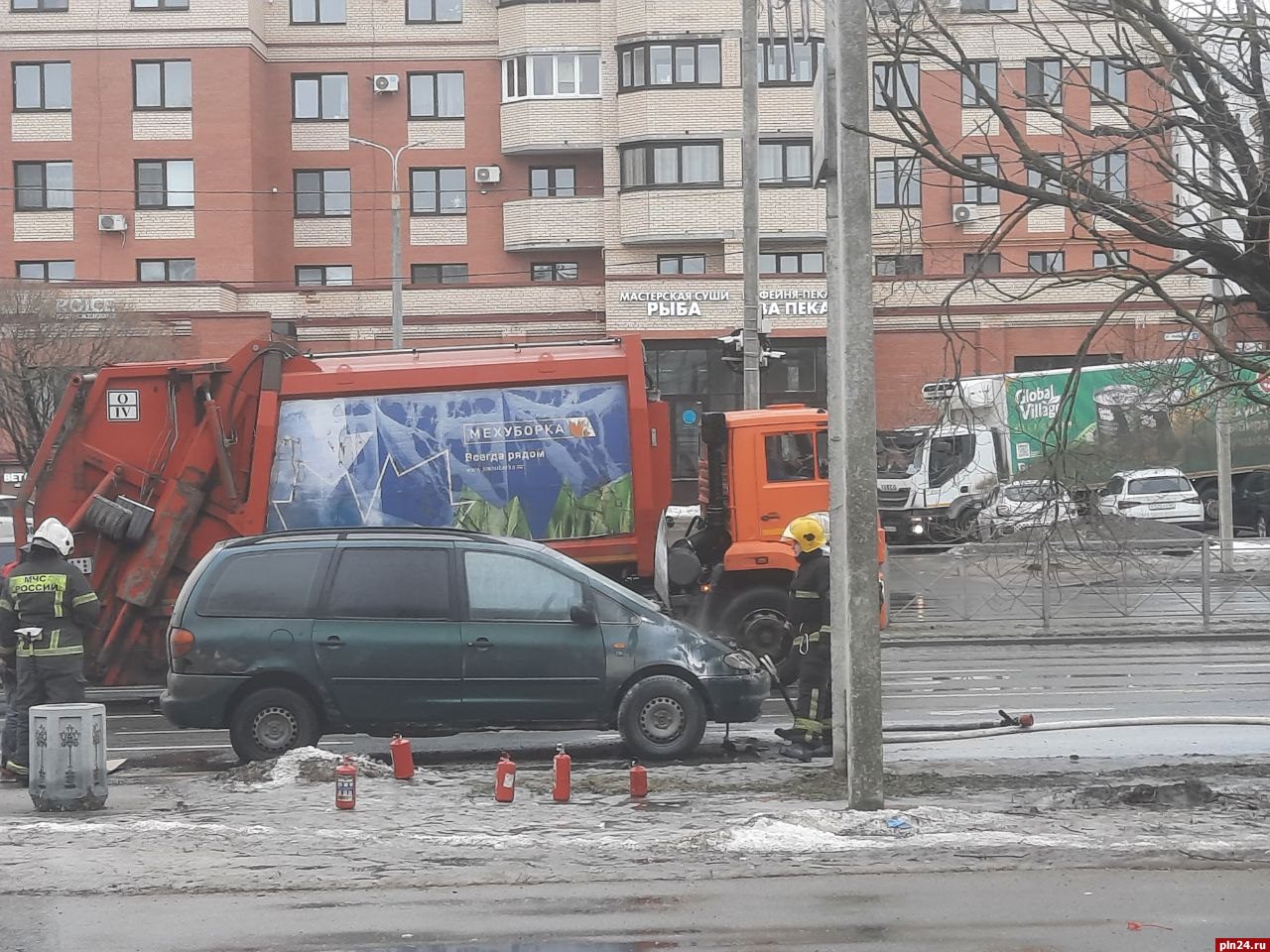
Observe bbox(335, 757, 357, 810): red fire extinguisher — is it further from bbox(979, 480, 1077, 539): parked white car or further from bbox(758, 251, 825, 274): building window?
bbox(758, 251, 825, 274): building window

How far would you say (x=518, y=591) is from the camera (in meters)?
11.7

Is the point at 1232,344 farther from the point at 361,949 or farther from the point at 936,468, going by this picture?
the point at 936,468

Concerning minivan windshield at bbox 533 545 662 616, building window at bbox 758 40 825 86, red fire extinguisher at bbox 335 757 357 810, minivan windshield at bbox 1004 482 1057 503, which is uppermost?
building window at bbox 758 40 825 86

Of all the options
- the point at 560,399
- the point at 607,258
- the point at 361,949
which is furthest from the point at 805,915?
the point at 607,258

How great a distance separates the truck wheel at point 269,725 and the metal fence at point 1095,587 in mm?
11680

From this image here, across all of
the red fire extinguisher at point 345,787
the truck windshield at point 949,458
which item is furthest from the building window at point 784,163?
the red fire extinguisher at point 345,787

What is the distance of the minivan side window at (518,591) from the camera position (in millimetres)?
11625

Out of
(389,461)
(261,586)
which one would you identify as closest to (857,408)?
(261,586)

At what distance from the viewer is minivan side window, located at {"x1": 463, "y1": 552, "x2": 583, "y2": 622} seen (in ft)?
38.1

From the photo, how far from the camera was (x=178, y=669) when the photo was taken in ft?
37.9

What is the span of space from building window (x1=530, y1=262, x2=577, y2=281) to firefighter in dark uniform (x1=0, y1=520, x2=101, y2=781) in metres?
35.8

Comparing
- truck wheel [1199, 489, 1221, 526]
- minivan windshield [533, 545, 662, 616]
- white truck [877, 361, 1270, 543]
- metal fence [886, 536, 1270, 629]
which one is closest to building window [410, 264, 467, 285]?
white truck [877, 361, 1270, 543]

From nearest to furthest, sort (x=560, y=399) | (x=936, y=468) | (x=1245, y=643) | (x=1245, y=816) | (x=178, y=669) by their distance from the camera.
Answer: (x=1245, y=816) → (x=178, y=669) → (x=560, y=399) → (x=1245, y=643) → (x=936, y=468)

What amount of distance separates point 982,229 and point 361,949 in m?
40.7
